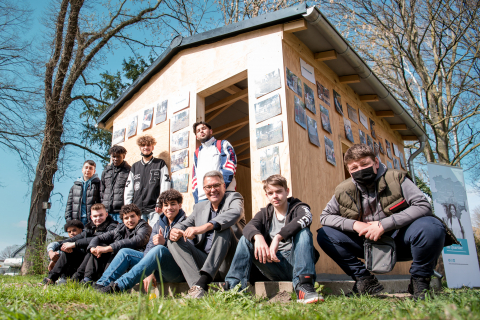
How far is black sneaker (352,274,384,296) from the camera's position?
2.84m

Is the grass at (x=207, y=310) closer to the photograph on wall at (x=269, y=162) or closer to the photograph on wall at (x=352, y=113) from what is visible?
the photograph on wall at (x=269, y=162)

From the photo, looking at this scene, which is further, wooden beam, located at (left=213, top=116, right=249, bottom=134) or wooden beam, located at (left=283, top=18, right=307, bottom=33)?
wooden beam, located at (left=213, top=116, right=249, bottom=134)

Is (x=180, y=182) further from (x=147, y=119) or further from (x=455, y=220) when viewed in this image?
(x=455, y=220)

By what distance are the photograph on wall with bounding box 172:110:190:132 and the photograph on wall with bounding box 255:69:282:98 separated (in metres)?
1.47

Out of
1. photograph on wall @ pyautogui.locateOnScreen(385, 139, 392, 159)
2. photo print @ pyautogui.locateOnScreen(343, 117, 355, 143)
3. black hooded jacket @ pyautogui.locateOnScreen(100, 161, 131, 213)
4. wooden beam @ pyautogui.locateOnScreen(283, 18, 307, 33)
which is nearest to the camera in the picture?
wooden beam @ pyautogui.locateOnScreen(283, 18, 307, 33)

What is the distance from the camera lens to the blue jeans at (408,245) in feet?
8.90

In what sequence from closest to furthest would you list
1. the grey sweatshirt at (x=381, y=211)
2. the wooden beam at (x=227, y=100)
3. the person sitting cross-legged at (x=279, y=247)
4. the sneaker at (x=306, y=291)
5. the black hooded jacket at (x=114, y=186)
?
the sneaker at (x=306, y=291) < the person sitting cross-legged at (x=279, y=247) < the grey sweatshirt at (x=381, y=211) < the black hooded jacket at (x=114, y=186) < the wooden beam at (x=227, y=100)

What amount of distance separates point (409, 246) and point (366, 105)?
5006 mm

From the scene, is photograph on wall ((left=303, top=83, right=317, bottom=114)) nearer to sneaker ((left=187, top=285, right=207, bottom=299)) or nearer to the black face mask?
the black face mask

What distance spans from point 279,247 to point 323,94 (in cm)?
321

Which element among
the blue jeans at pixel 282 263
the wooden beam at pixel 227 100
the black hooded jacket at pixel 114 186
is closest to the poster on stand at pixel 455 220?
the wooden beam at pixel 227 100

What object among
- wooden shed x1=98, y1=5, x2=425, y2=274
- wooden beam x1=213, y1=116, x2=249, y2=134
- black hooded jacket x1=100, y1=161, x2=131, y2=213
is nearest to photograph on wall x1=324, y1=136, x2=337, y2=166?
wooden shed x1=98, y1=5, x2=425, y2=274

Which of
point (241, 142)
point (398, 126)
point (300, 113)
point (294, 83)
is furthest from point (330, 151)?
point (398, 126)

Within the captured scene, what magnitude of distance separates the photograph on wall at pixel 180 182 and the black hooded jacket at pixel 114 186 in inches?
29.0
